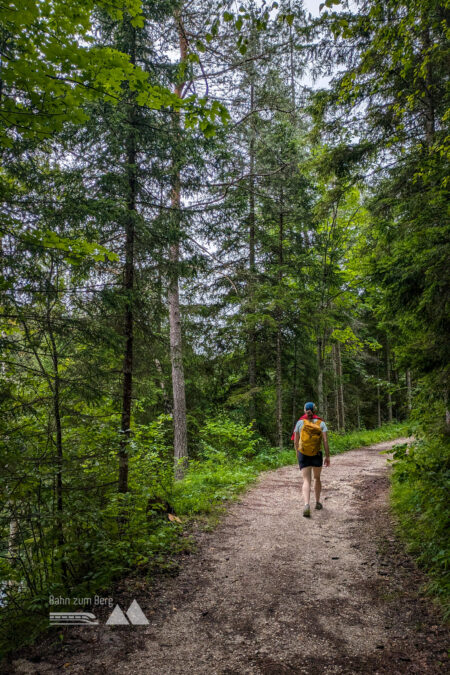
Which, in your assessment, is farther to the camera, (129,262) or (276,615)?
(129,262)

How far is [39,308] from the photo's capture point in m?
4.17

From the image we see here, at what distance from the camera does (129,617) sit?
3398 millimetres

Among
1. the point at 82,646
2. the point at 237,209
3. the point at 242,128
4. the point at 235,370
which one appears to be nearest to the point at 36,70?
the point at 82,646

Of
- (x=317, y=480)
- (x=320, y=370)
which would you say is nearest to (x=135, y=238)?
(x=317, y=480)

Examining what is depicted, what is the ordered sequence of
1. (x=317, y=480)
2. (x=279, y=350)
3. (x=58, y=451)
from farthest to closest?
(x=279, y=350) → (x=317, y=480) → (x=58, y=451)

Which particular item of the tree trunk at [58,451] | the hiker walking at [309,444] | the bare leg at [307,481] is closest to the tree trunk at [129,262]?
the tree trunk at [58,451]

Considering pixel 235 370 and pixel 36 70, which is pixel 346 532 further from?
pixel 235 370

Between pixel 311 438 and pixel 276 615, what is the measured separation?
3.17 meters

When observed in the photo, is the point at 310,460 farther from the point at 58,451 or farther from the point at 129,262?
the point at 129,262

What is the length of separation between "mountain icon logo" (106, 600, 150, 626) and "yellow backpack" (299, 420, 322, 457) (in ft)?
12.1

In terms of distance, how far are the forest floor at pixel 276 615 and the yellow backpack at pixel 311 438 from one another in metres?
1.20

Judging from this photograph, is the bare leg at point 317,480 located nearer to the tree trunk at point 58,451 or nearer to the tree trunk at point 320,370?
the tree trunk at point 58,451

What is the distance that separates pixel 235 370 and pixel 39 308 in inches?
413

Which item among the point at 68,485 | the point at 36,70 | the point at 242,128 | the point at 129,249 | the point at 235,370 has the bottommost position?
the point at 68,485
